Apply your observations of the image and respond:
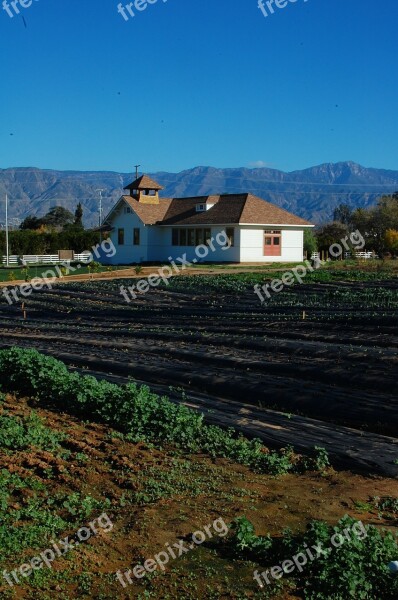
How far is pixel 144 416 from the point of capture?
9828 millimetres

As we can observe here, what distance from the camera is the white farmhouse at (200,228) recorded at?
47312 millimetres

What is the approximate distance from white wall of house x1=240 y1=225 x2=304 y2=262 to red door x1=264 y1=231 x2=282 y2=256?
0.24 meters

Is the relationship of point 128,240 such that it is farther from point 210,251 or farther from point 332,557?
point 332,557

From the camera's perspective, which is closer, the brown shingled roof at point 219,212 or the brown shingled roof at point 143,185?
the brown shingled roof at point 219,212

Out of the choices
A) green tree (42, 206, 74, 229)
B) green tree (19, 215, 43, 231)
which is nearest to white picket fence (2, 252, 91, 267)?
green tree (19, 215, 43, 231)

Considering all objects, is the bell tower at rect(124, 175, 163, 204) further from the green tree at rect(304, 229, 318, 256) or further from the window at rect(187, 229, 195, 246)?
the green tree at rect(304, 229, 318, 256)

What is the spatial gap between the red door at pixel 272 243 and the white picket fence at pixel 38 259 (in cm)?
1618

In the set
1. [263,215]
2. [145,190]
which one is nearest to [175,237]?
[145,190]

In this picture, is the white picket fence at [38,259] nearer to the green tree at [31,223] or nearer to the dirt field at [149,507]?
the green tree at [31,223]

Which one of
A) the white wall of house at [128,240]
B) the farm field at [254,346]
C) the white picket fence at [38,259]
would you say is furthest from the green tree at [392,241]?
the farm field at [254,346]

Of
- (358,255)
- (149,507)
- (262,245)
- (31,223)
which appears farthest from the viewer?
(31,223)

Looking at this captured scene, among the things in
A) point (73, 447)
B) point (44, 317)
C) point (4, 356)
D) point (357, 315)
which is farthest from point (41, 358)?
point (44, 317)

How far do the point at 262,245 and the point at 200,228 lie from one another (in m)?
4.46

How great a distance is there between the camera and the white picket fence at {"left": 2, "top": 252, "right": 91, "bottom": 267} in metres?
55.6
